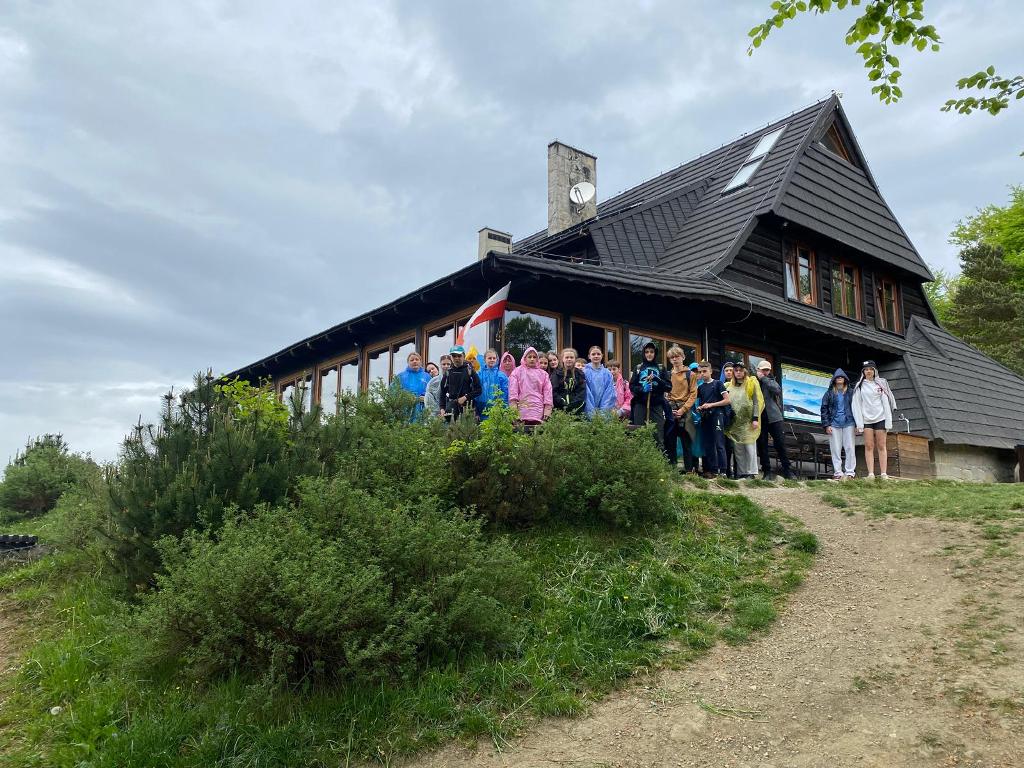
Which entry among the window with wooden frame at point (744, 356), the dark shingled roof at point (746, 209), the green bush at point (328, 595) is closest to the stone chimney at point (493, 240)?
the dark shingled roof at point (746, 209)

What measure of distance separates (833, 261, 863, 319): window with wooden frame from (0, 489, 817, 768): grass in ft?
41.5

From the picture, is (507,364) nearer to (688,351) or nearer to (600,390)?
(600,390)

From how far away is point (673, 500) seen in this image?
27.3 ft

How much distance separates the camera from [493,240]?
58.2 ft

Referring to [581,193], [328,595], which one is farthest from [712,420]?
[581,193]

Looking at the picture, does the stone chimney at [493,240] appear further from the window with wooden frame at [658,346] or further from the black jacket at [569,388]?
the black jacket at [569,388]

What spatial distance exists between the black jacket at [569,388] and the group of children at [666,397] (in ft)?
0.04

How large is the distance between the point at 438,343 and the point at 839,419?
7.51 meters

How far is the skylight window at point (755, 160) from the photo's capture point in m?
19.1

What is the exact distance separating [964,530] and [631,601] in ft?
11.8

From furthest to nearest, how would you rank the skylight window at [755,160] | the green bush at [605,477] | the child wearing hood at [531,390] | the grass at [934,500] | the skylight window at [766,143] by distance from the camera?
1. the skylight window at [766,143]
2. the skylight window at [755,160]
3. the child wearing hood at [531,390]
4. the grass at [934,500]
5. the green bush at [605,477]

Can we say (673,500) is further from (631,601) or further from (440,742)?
(440,742)

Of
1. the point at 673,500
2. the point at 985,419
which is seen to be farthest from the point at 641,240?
the point at 673,500

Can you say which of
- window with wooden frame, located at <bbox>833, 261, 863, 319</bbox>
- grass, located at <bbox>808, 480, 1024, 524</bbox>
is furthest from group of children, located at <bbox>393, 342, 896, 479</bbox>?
window with wooden frame, located at <bbox>833, 261, 863, 319</bbox>
